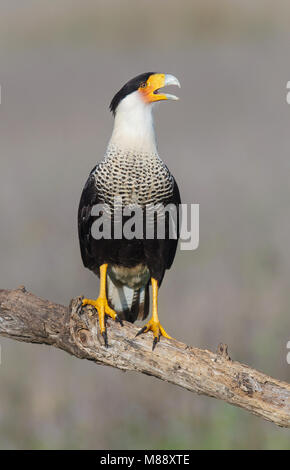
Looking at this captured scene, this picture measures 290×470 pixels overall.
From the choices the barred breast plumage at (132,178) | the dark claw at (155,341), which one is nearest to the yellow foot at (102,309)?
the dark claw at (155,341)

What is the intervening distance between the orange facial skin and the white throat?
3 cm

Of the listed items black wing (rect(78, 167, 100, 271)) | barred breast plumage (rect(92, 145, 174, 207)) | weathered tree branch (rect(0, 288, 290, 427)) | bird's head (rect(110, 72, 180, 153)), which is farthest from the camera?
black wing (rect(78, 167, 100, 271))

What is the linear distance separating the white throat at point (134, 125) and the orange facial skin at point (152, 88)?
3 cm

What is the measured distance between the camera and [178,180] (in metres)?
12.7

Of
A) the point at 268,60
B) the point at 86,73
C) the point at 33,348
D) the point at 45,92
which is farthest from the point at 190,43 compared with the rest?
the point at 33,348

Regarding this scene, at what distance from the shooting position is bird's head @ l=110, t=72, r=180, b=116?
5.59 meters

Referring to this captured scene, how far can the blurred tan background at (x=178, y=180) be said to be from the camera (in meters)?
8.00

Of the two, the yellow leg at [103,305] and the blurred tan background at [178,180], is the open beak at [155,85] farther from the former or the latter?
the blurred tan background at [178,180]

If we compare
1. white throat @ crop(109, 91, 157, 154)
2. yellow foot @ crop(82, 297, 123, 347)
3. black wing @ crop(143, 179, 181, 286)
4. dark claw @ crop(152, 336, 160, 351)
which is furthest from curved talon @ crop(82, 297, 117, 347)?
white throat @ crop(109, 91, 157, 154)

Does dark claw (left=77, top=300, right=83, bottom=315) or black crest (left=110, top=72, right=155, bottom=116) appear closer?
dark claw (left=77, top=300, right=83, bottom=315)

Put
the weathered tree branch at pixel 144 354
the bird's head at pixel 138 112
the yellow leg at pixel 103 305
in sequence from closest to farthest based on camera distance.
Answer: the weathered tree branch at pixel 144 354, the yellow leg at pixel 103 305, the bird's head at pixel 138 112

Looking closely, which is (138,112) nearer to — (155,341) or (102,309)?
(102,309)

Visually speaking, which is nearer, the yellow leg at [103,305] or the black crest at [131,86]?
the yellow leg at [103,305]

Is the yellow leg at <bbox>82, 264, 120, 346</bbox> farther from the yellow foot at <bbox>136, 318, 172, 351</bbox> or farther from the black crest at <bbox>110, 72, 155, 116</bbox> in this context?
the black crest at <bbox>110, 72, 155, 116</bbox>
